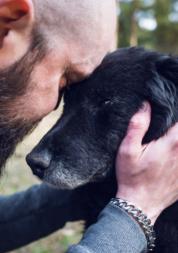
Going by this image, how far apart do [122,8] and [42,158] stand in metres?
20.8

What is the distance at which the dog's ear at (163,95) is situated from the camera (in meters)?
2.30

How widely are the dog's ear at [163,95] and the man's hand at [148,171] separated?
7cm

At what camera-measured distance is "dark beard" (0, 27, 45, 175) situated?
6.77 feet

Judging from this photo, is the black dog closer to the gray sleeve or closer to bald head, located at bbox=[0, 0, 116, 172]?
bald head, located at bbox=[0, 0, 116, 172]

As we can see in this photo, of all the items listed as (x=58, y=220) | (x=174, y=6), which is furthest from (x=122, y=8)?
(x=58, y=220)

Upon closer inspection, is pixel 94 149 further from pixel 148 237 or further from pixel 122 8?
pixel 122 8

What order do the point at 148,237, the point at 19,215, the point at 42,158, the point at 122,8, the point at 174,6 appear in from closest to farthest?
the point at 148,237, the point at 42,158, the point at 19,215, the point at 122,8, the point at 174,6

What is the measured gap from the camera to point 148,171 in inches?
84.4

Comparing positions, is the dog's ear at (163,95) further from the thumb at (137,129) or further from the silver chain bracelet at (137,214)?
the silver chain bracelet at (137,214)

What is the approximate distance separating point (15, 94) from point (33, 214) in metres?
1.00

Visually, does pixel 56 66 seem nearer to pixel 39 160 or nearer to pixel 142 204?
pixel 39 160

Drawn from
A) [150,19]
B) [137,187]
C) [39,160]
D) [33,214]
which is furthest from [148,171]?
[150,19]

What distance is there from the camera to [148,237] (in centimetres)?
214

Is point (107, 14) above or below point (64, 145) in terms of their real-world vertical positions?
above
